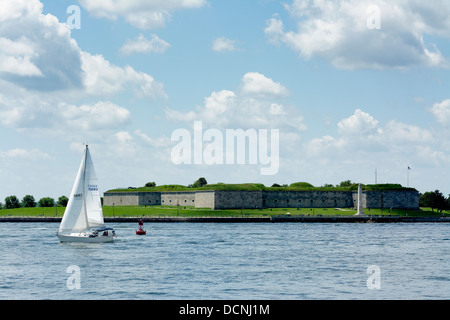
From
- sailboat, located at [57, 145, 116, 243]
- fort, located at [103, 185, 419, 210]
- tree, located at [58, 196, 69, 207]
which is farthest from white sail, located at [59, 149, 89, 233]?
tree, located at [58, 196, 69, 207]

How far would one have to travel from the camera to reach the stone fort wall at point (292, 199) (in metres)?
164

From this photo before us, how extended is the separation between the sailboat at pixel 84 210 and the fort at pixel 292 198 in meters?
100

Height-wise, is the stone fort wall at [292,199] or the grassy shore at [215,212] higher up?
the stone fort wall at [292,199]

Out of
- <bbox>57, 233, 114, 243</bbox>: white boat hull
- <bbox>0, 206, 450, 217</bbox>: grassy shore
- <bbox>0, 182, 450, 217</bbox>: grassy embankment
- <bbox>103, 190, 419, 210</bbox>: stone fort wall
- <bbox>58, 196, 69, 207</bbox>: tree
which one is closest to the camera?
<bbox>57, 233, 114, 243</bbox>: white boat hull

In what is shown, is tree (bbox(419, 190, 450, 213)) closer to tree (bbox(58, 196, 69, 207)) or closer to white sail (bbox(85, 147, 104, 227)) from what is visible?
tree (bbox(58, 196, 69, 207))

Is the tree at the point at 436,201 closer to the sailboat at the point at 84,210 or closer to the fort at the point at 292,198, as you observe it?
the fort at the point at 292,198

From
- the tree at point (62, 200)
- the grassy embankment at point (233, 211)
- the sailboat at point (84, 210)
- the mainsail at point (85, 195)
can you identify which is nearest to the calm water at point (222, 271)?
the sailboat at point (84, 210)

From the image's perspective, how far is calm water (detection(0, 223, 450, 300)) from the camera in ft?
109

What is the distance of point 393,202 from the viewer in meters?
168

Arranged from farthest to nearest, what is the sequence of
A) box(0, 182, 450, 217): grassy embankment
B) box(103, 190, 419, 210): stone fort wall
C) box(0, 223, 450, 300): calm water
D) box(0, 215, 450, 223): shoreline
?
box(103, 190, 419, 210): stone fort wall → box(0, 182, 450, 217): grassy embankment → box(0, 215, 450, 223): shoreline → box(0, 223, 450, 300): calm water

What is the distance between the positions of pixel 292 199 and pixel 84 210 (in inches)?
4599

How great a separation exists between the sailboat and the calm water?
1.21 meters

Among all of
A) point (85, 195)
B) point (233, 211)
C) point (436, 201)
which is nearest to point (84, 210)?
point (85, 195)
